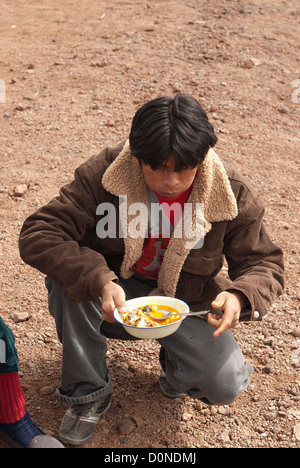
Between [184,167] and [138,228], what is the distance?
40 centimetres

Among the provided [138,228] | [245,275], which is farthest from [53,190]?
[245,275]

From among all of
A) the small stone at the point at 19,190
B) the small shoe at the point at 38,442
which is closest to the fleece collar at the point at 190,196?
the small shoe at the point at 38,442

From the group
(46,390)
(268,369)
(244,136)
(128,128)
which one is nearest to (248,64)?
(244,136)

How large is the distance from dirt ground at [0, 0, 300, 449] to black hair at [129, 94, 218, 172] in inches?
43.5

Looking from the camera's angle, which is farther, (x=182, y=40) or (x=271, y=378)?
(x=182, y=40)

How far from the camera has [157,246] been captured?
242 centimetres

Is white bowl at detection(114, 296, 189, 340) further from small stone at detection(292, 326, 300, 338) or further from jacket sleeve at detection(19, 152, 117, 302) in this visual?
small stone at detection(292, 326, 300, 338)

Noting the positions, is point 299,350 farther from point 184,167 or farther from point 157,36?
point 157,36

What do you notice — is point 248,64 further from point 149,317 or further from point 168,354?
point 149,317

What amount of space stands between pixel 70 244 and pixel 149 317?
0.37 metres

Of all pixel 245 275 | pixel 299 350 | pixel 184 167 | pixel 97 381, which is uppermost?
pixel 184 167

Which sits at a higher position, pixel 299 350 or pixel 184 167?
pixel 184 167

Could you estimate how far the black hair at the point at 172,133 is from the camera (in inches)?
77.6

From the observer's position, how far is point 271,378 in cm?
279
